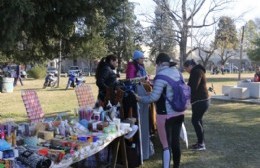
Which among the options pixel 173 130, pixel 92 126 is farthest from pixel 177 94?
pixel 92 126

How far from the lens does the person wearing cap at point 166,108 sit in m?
5.19

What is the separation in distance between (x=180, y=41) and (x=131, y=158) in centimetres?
3864

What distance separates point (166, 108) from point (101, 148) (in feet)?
3.71

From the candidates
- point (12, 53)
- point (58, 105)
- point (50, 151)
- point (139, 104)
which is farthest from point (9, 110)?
point (50, 151)

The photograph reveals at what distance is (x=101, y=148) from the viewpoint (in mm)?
4645

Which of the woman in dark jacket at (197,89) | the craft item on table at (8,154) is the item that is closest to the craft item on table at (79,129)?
the craft item on table at (8,154)

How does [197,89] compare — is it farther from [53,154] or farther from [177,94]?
[53,154]

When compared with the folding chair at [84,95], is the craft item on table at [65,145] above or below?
below

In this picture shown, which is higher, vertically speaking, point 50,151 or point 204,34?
point 204,34

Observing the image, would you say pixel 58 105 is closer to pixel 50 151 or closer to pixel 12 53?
pixel 12 53

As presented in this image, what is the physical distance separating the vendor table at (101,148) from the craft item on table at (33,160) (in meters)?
0.15

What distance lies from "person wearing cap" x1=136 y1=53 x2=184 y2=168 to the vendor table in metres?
0.52

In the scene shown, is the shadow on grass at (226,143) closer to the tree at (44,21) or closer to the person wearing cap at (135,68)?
the person wearing cap at (135,68)

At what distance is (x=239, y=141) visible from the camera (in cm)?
822
